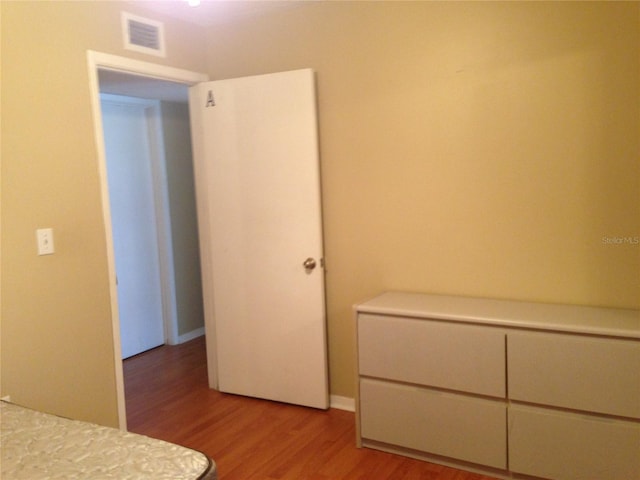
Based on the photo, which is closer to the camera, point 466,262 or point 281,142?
point 466,262

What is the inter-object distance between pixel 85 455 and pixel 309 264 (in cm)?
169

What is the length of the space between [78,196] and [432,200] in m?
1.85

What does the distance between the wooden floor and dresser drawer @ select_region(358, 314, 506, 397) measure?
425 mm

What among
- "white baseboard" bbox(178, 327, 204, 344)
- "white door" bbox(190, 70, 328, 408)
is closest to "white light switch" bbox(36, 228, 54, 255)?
"white door" bbox(190, 70, 328, 408)

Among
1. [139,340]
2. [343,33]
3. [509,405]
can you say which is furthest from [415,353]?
[139,340]

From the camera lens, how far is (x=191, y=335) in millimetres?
4691

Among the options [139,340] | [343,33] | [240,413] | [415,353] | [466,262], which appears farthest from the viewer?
[139,340]

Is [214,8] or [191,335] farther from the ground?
[214,8]

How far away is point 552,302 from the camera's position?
2.46 m

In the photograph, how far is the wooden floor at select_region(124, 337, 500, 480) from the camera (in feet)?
7.94

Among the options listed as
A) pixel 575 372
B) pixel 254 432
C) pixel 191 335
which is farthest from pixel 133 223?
pixel 575 372

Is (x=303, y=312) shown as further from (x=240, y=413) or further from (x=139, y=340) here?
(x=139, y=340)

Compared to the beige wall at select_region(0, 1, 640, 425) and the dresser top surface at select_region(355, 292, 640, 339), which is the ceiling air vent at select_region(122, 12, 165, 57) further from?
the dresser top surface at select_region(355, 292, 640, 339)

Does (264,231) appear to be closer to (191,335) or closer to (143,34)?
(143,34)
